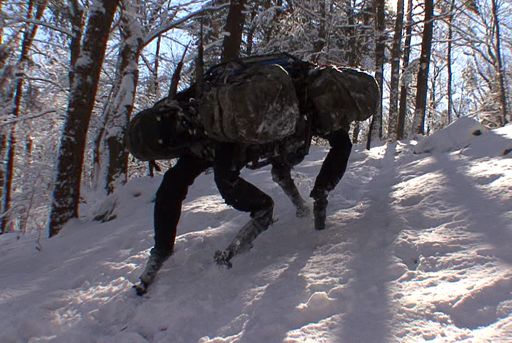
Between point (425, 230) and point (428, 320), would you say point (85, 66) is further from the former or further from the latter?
point (428, 320)

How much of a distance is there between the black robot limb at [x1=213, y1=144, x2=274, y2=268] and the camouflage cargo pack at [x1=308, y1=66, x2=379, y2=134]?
0.70 m

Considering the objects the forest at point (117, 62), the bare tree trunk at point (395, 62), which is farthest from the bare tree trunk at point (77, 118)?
the bare tree trunk at point (395, 62)

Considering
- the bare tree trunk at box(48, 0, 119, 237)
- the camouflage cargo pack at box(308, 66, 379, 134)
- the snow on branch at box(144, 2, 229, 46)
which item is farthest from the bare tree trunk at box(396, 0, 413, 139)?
the camouflage cargo pack at box(308, 66, 379, 134)

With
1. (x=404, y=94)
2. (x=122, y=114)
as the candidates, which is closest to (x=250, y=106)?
(x=122, y=114)

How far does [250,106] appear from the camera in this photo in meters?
2.57

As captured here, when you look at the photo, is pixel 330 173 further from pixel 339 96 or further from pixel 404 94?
pixel 404 94

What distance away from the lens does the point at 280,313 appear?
208 cm

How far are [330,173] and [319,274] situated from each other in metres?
1.02

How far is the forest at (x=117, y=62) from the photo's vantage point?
18.2ft

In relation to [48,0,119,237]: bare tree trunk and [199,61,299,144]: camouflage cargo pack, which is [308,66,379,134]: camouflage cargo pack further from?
[48,0,119,237]: bare tree trunk

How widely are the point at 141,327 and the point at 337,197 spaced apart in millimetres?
2300

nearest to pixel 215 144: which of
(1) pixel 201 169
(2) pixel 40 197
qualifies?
(1) pixel 201 169

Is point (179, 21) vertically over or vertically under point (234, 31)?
over

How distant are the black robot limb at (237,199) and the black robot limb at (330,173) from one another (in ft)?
1.27
